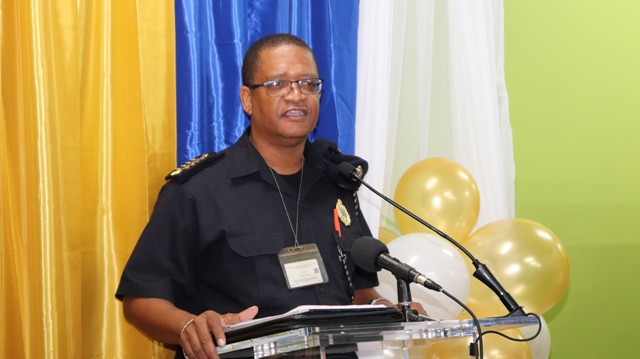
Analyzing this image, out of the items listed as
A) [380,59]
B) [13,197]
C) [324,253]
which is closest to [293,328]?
[324,253]

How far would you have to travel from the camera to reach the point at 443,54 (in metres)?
3.66

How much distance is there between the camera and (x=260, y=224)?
8.45 feet

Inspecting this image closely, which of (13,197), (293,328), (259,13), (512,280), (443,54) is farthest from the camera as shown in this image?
(443,54)

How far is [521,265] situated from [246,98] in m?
1.11

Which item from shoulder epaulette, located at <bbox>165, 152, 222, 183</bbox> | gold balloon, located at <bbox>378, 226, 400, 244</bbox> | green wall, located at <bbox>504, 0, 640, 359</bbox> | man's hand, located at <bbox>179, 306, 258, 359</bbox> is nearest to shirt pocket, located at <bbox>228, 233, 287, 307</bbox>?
shoulder epaulette, located at <bbox>165, 152, 222, 183</bbox>

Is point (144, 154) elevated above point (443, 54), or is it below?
below

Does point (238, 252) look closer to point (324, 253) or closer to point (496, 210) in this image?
point (324, 253)

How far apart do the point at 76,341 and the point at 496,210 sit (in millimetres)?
1879

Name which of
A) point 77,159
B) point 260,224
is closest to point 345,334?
point 260,224

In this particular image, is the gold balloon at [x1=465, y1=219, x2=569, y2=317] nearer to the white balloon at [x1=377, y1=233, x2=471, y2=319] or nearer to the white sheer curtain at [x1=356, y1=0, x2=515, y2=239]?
the white balloon at [x1=377, y1=233, x2=471, y2=319]

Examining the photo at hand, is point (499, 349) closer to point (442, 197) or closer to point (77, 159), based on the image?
point (442, 197)

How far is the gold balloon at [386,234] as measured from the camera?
3191 mm

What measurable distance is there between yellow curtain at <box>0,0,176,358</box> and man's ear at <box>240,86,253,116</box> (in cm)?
24

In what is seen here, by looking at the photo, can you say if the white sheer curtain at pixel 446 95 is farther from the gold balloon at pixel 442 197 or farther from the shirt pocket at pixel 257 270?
the shirt pocket at pixel 257 270
